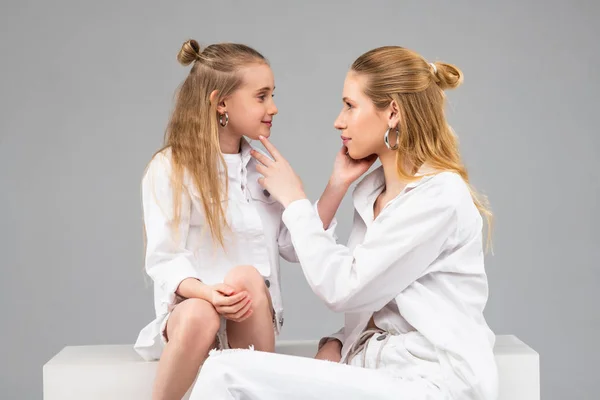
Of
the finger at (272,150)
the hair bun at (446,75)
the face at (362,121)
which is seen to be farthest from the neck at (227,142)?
the hair bun at (446,75)

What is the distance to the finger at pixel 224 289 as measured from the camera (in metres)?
2.84

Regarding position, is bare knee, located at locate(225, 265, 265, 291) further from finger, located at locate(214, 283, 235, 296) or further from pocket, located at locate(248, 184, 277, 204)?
pocket, located at locate(248, 184, 277, 204)

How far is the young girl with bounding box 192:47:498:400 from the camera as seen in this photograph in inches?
95.9

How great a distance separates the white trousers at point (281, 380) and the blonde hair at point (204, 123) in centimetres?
76

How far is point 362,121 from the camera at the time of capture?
9.74 feet

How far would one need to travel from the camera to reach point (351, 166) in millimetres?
3188

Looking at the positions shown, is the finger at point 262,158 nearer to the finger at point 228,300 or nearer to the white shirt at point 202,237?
the white shirt at point 202,237

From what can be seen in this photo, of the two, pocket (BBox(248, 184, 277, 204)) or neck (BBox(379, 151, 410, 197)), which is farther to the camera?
pocket (BBox(248, 184, 277, 204))

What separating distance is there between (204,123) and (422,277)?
83 centimetres

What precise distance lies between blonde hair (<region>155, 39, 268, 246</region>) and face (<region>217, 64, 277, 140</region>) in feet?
0.07

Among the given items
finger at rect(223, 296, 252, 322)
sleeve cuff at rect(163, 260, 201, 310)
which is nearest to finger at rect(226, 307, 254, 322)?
finger at rect(223, 296, 252, 322)

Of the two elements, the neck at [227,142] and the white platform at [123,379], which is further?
the neck at [227,142]

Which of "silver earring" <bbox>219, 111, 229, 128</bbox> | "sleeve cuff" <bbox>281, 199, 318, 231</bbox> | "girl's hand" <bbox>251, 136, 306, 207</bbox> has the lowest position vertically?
"sleeve cuff" <bbox>281, 199, 318, 231</bbox>

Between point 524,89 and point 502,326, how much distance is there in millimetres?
1044
